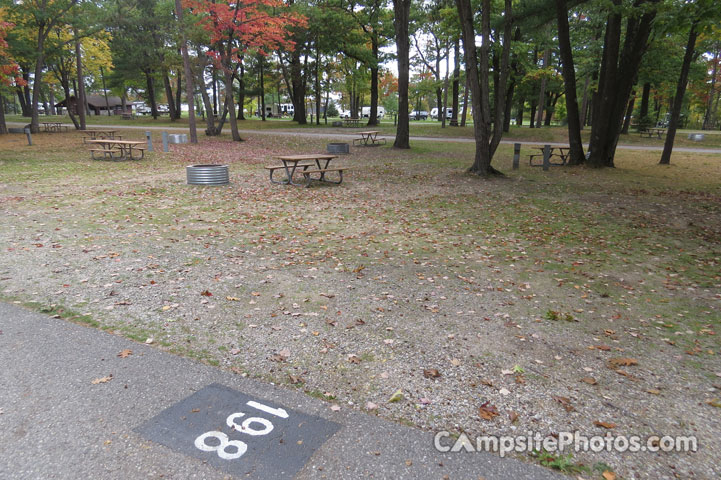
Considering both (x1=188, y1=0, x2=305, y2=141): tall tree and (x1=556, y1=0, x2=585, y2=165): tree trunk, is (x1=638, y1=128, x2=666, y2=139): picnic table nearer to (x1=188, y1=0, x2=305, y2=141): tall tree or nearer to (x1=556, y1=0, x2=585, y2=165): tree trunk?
(x1=556, y1=0, x2=585, y2=165): tree trunk

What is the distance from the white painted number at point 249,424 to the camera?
2.74 m

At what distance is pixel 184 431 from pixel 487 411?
2.01 m

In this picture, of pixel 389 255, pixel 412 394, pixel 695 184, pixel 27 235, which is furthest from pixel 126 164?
pixel 695 184

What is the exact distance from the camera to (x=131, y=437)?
2.68 m

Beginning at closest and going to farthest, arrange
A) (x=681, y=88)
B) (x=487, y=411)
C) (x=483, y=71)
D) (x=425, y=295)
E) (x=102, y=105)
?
(x=487, y=411) < (x=425, y=295) < (x=483, y=71) < (x=681, y=88) < (x=102, y=105)

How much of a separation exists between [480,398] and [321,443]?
123 cm

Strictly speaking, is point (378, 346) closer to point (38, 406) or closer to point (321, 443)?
point (321, 443)

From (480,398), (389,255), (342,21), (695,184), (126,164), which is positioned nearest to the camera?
(480,398)

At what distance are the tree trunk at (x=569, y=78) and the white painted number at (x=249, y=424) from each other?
632 inches

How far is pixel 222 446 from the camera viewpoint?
2633 mm

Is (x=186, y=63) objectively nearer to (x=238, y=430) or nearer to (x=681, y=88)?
(x=681, y=88)

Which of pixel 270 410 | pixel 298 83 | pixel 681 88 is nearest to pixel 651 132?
pixel 681 88

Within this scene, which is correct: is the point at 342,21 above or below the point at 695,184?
above

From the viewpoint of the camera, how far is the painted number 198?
2.59m
